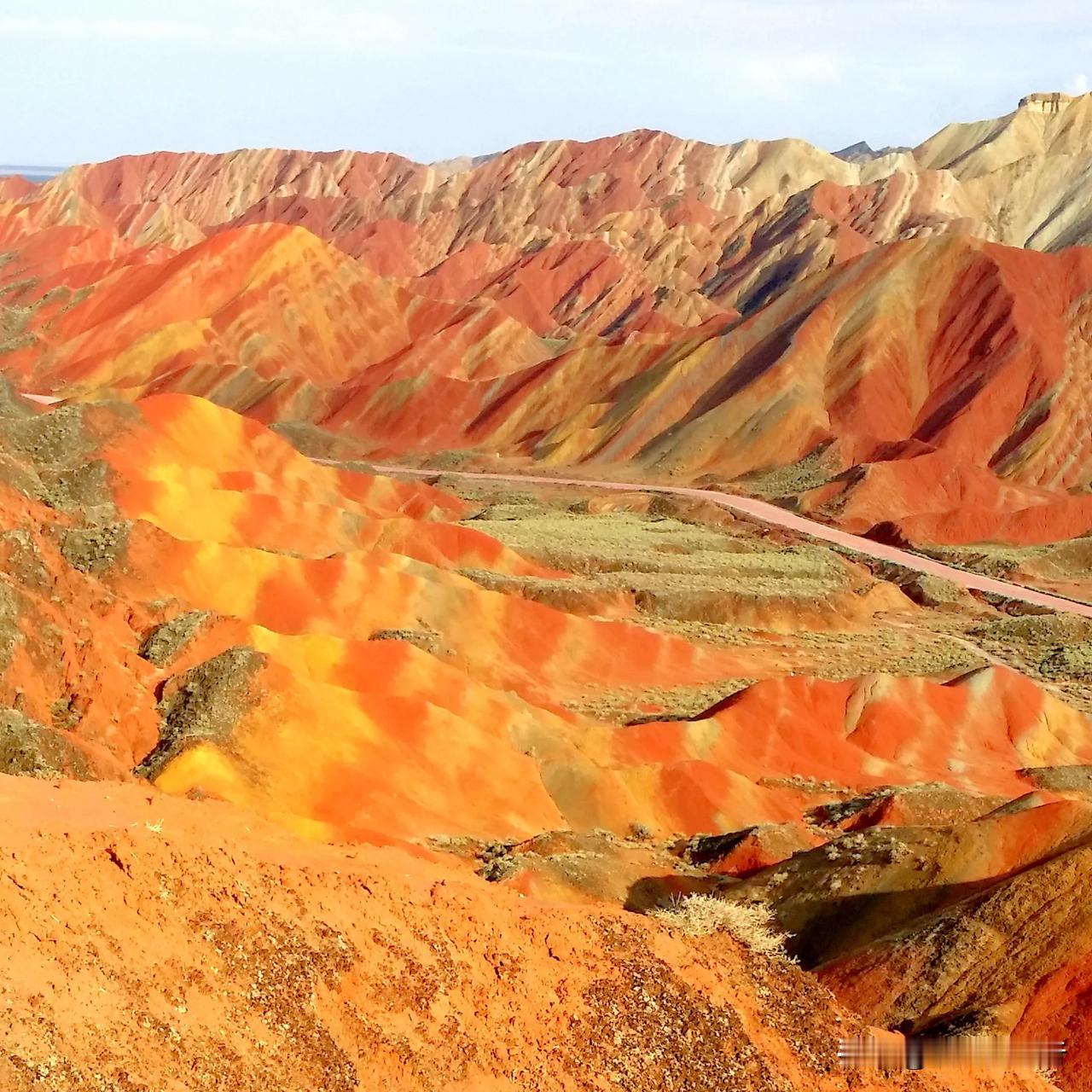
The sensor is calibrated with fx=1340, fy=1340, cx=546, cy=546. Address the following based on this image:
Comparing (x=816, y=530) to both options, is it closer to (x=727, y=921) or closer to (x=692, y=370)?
(x=692, y=370)

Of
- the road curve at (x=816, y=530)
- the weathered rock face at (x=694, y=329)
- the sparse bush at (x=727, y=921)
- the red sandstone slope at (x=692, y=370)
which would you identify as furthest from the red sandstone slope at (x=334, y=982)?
the weathered rock face at (x=694, y=329)

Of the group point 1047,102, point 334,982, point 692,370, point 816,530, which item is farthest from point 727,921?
point 1047,102

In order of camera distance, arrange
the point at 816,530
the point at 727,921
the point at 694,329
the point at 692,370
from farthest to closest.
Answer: the point at 694,329, the point at 692,370, the point at 816,530, the point at 727,921

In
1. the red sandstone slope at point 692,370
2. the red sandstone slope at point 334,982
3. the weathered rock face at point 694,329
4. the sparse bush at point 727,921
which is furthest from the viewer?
the weathered rock face at point 694,329

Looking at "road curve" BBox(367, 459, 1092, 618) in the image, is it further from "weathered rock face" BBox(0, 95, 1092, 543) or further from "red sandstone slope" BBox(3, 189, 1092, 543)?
"weathered rock face" BBox(0, 95, 1092, 543)

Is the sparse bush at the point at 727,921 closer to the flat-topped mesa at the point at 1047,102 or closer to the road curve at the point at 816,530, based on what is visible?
the road curve at the point at 816,530
